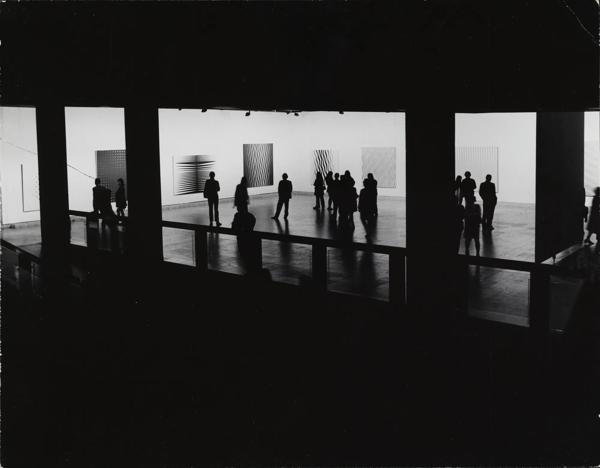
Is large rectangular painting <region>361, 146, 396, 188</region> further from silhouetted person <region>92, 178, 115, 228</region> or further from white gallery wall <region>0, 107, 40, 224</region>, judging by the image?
white gallery wall <region>0, 107, 40, 224</region>

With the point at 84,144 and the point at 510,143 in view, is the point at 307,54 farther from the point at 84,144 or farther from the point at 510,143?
the point at 510,143

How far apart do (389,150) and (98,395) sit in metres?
20.6

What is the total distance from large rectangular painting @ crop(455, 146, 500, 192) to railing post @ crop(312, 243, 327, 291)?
48.7ft

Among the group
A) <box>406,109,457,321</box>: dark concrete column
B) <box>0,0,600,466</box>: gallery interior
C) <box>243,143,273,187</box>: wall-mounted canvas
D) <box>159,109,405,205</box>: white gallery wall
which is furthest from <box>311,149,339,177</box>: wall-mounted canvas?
<box>406,109,457,321</box>: dark concrete column

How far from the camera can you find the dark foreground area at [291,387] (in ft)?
19.6

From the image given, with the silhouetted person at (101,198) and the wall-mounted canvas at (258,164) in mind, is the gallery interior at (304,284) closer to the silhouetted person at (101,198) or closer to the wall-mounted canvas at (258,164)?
the silhouetted person at (101,198)

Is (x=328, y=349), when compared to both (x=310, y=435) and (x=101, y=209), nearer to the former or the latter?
(x=310, y=435)

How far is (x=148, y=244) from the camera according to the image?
12.0m

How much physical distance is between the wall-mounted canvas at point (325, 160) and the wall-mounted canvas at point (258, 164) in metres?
1.95

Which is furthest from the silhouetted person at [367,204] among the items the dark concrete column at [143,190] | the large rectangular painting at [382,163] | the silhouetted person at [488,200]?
the dark concrete column at [143,190]

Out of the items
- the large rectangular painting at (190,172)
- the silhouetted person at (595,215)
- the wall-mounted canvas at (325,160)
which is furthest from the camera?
the wall-mounted canvas at (325,160)

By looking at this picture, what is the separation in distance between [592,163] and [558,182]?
6681mm

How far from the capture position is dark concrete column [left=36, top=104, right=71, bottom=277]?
43.7 ft

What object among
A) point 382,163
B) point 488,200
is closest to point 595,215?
point 488,200
